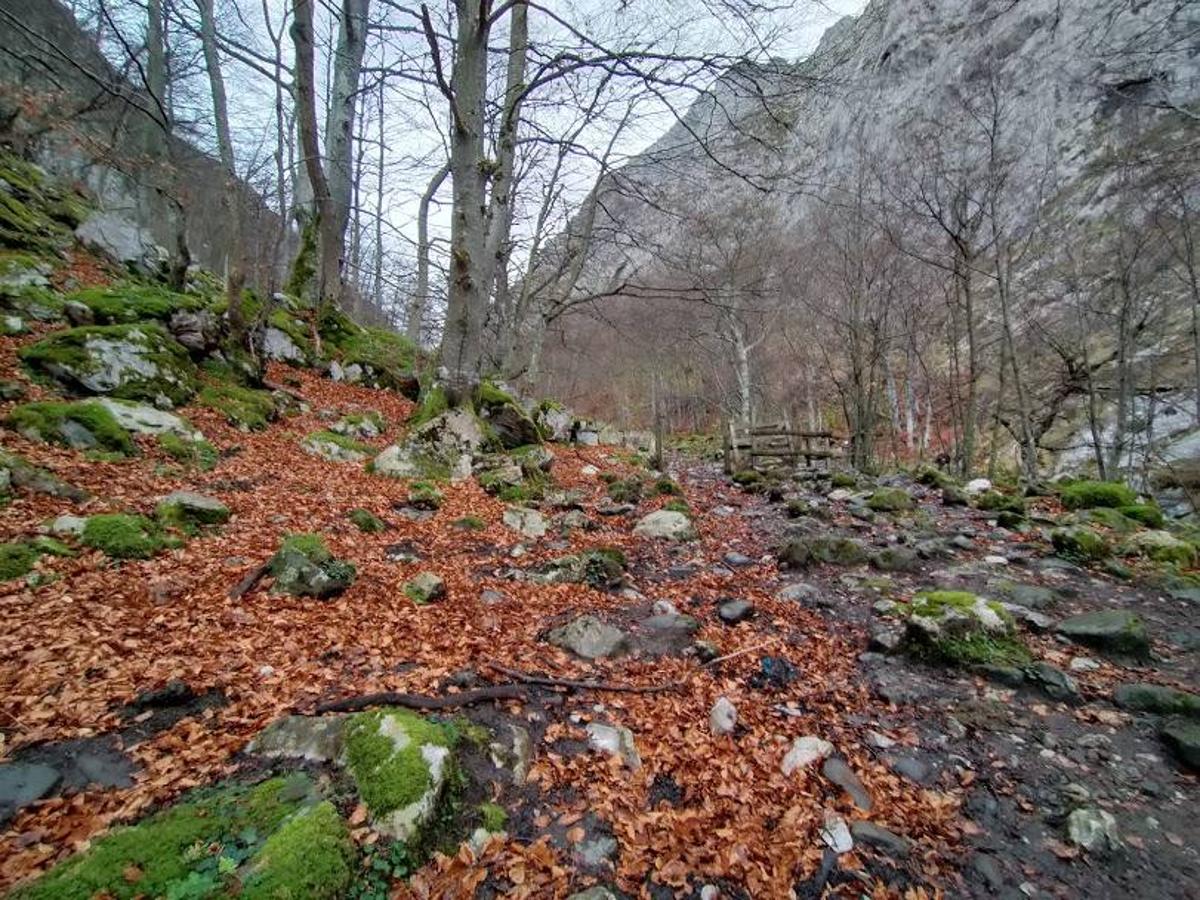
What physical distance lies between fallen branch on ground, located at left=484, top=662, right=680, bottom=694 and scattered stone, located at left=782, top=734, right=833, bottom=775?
725mm

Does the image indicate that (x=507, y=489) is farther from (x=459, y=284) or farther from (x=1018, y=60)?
(x=1018, y=60)

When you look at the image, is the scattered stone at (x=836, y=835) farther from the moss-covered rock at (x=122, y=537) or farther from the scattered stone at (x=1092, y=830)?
the moss-covered rock at (x=122, y=537)

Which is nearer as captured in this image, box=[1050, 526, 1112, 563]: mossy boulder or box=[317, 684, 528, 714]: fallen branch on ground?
box=[317, 684, 528, 714]: fallen branch on ground

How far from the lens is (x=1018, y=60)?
95.3 feet

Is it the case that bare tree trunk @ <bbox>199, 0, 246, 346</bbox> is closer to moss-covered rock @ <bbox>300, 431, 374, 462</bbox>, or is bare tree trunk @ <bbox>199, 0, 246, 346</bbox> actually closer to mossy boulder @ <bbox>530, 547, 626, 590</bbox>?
moss-covered rock @ <bbox>300, 431, 374, 462</bbox>

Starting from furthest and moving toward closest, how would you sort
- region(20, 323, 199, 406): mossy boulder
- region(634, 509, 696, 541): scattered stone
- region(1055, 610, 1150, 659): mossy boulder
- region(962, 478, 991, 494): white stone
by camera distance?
region(962, 478, 991, 494): white stone, region(634, 509, 696, 541): scattered stone, region(20, 323, 199, 406): mossy boulder, region(1055, 610, 1150, 659): mossy boulder

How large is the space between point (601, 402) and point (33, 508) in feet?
113

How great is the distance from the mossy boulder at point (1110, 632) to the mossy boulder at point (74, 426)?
27.2 feet

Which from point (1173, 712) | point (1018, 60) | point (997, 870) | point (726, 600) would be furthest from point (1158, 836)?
point (1018, 60)

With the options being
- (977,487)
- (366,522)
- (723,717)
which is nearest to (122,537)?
(366,522)

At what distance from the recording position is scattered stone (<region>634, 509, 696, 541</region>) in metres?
6.07

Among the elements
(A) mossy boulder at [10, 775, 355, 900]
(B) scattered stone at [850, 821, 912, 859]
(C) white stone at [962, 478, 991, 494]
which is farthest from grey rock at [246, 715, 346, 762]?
(C) white stone at [962, 478, 991, 494]

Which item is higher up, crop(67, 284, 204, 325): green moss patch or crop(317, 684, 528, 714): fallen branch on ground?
crop(67, 284, 204, 325): green moss patch

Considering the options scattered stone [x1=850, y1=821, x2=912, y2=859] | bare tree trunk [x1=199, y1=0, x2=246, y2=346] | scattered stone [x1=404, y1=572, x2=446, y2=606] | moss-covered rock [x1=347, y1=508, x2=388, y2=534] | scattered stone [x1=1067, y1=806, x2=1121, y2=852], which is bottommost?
scattered stone [x1=850, y1=821, x2=912, y2=859]
